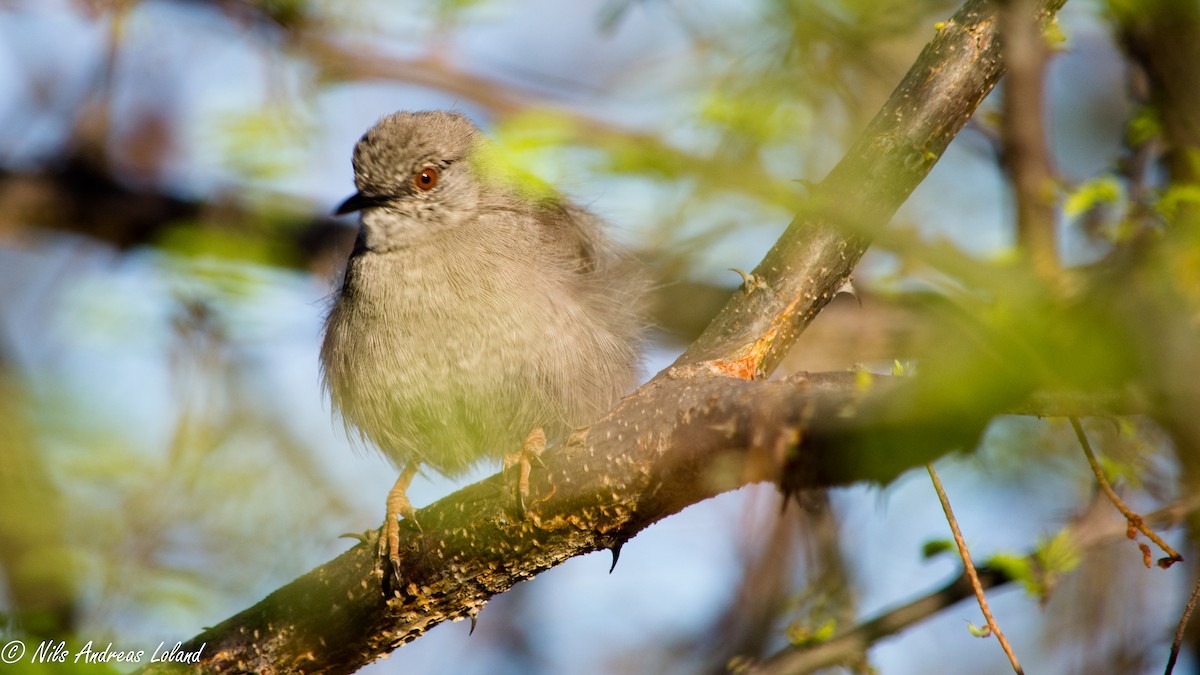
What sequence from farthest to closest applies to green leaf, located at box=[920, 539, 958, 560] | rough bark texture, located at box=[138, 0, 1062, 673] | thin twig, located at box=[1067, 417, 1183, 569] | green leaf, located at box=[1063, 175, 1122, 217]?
green leaf, located at box=[1063, 175, 1122, 217], green leaf, located at box=[920, 539, 958, 560], thin twig, located at box=[1067, 417, 1183, 569], rough bark texture, located at box=[138, 0, 1062, 673]

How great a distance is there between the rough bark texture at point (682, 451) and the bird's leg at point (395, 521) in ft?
0.15

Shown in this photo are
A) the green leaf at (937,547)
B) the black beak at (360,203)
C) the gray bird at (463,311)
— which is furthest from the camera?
the black beak at (360,203)

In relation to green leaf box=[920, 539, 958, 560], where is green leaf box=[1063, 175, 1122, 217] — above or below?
above

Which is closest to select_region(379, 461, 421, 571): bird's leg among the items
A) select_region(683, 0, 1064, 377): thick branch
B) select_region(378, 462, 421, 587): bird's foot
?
select_region(378, 462, 421, 587): bird's foot

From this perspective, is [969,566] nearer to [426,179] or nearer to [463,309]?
[463,309]

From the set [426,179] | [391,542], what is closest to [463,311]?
[426,179]

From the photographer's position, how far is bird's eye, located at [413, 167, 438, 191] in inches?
214

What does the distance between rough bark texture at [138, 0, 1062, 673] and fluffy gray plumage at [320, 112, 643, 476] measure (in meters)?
0.98

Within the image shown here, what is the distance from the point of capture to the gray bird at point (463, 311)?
4746 mm

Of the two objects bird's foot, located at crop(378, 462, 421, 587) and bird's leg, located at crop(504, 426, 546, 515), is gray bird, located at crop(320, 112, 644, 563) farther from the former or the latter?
bird's leg, located at crop(504, 426, 546, 515)

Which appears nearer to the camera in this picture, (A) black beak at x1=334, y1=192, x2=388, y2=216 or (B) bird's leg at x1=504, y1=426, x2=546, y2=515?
(B) bird's leg at x1=504, y1=426, x2=546, y2=515

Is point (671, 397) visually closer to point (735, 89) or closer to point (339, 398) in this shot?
point (735, 89)

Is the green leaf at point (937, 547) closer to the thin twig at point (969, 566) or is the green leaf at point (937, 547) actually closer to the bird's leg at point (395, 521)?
the thin twig at point (969, 566)

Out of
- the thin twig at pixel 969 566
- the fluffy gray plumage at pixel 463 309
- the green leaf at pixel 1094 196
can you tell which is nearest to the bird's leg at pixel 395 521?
the fluffy gray plumage at pixel 463 309
